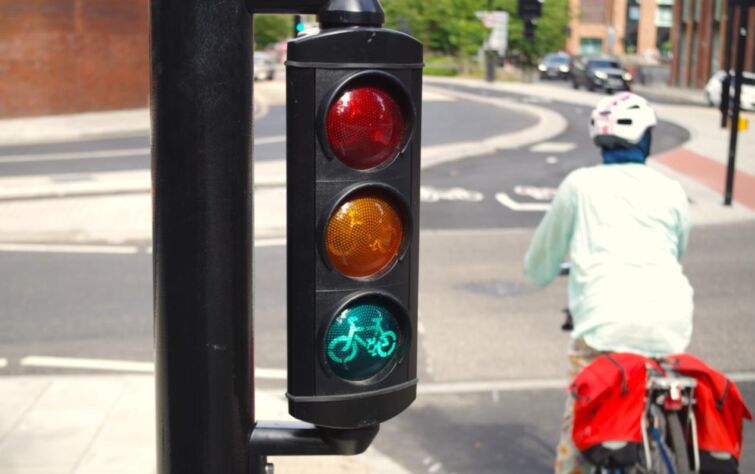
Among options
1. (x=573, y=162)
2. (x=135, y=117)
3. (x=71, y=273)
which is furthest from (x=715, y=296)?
(x=135, y=117)

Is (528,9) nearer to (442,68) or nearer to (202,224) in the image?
(442,68)

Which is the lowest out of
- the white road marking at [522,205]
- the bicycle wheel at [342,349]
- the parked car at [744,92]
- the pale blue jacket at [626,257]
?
the parked car at [744,92]

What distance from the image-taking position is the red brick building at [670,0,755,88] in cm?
6103

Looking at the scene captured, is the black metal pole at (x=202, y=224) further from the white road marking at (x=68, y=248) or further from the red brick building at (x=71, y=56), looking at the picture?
the red brick building at (x=71, y=56)

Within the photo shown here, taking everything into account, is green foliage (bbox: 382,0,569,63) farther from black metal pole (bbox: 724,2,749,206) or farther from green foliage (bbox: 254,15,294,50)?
black metal pole (bbox: 724,2,749,206)

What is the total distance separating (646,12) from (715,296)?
104 metres

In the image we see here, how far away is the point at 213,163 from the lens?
218cm

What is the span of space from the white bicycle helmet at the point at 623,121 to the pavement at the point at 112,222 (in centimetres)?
237

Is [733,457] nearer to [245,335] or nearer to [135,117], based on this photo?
[245,335]

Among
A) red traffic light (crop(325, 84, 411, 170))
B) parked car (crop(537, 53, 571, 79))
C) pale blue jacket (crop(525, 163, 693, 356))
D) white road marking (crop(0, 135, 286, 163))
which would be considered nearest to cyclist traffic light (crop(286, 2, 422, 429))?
red traffic light (crop(325, 84, 411, 170))

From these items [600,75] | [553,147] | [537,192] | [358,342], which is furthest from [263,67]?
[358,342]

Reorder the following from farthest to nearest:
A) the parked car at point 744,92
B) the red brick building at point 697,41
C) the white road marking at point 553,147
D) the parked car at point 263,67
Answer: the red brick building at point 697,41
the parked car at point 263,67
the parked car at point 744,92
the white road marking at point 553,147

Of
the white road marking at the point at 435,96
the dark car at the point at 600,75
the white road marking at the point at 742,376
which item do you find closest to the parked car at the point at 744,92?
the dark car at the point at 600,75

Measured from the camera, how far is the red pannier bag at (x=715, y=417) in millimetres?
4152
